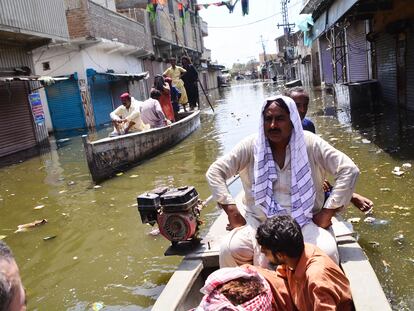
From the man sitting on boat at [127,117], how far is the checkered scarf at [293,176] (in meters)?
7.23

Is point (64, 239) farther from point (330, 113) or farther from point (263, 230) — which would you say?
point (330, 113)

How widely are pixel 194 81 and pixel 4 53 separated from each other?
6.83 m

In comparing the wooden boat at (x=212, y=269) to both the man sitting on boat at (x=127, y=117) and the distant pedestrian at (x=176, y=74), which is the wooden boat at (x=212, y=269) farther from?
the distant pedestrian at (x=176, y=74)

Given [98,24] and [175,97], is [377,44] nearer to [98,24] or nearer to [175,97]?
[175,97]

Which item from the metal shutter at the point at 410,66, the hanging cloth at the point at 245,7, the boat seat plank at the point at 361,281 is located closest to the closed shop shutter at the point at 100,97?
the hanging cloth at the point at 245,7

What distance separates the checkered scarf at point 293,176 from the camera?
311 centimetres

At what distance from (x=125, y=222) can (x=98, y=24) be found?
621 inches

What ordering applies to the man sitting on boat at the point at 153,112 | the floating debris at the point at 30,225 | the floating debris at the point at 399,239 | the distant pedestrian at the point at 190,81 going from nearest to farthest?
the floating debris at the point at 399,239 < the floating debris at the point at 30,225 < the man sitting on boat at the point at 153,112 < the distant pedestrian at the point at 190,81

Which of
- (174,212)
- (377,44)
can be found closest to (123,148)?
(174,212)

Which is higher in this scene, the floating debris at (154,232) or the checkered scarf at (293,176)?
the checkered scarf at (293,176)

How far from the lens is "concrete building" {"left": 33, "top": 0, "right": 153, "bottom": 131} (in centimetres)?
1872

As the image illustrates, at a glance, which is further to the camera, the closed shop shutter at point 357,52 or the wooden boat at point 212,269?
the closed shop shutter at point 357,52

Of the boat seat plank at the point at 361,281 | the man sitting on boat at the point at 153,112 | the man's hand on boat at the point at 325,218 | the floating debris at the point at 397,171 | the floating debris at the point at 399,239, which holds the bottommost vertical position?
the floating debris at the point at 399,239

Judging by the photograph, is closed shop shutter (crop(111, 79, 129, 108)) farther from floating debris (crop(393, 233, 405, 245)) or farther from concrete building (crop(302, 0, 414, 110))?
floating debris (crop(393, 233, 405, 245))
